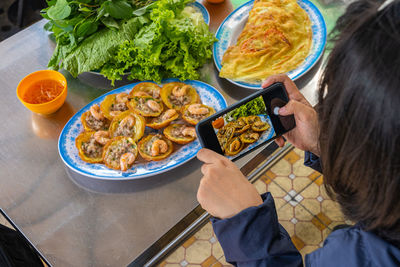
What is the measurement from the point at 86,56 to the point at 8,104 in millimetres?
410

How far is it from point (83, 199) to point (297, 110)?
78 centimetres

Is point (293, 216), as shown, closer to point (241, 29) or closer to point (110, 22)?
point (241, 29)

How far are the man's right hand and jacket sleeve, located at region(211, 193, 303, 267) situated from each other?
326mm

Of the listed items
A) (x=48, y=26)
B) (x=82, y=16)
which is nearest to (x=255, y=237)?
(x=82, y=16)

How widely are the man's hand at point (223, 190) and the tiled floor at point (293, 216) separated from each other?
1148 millimetres

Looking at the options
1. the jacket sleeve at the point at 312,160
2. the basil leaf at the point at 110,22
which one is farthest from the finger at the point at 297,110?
the basil leaf at the point at 110,22

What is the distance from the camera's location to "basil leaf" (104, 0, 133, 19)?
149cm

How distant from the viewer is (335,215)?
84.3 inches

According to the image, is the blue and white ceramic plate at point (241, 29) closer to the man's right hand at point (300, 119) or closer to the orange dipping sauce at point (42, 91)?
the man's right hand at point (300, 119)

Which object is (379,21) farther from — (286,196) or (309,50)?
(286,196)

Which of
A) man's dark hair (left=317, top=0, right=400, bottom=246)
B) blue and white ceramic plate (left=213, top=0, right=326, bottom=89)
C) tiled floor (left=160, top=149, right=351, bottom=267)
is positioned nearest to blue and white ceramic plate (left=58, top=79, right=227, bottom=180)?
blue and white ceramic plate (left=213, top=0, right=326, bottom=89)

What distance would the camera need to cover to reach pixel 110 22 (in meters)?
1.52

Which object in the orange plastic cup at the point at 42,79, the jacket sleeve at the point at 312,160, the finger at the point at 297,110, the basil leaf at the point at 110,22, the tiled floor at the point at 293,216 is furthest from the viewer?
the tiled floor at the point at 293,216

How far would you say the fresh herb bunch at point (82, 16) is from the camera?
149 centimetres
